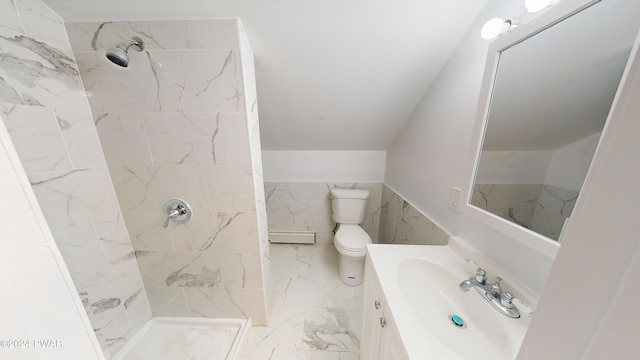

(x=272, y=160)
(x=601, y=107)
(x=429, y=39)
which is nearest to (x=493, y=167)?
(x=601, y=107)

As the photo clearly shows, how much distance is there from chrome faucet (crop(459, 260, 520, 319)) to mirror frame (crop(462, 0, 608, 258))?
180 millimetres

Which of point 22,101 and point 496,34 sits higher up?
point 496,34

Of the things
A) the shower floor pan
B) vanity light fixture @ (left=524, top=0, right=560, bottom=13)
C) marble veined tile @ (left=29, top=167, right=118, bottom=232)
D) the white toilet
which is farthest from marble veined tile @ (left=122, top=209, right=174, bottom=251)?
vanity light fixture @ (left=524, top=0, right=560, bottom=13)

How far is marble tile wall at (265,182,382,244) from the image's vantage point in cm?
218

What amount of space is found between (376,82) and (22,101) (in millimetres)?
1701

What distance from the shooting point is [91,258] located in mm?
988

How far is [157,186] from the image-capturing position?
1081 millimetres

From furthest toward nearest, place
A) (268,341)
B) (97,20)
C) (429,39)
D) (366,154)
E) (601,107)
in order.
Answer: (366,154) → (268,341) → (429,39) → (97,20) → (601,107)

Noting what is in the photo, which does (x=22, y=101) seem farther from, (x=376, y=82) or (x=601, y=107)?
(x=601, y=107)

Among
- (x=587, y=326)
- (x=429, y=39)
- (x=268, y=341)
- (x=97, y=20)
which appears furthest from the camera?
(x=268, y=341)

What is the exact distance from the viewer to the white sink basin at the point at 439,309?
544mm

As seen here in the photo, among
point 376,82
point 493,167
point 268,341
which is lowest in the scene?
point 268,341

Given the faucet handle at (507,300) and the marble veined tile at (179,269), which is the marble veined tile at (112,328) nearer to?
the marble veined tile at (179,269)

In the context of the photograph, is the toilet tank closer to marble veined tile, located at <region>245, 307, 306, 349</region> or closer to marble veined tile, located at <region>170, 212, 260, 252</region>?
marble veined tile, located at <region>245, 307, 306, 349</region>
